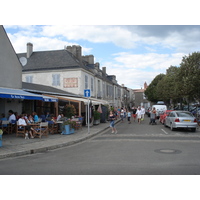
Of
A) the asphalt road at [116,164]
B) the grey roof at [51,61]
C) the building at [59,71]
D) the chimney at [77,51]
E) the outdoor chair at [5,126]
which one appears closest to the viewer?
the asphalt road at [116,164]

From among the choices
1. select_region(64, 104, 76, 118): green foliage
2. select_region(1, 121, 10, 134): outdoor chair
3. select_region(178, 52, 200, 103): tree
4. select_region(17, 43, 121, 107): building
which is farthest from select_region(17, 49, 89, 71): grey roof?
select_region(1, 121, 10, 134): outdoor chair

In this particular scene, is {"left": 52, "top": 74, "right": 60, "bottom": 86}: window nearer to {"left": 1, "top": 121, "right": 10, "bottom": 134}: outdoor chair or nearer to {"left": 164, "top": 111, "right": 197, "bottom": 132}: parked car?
{"left": 1, "top": 121, "right": 10, "bottom": 134}: outdoor chair

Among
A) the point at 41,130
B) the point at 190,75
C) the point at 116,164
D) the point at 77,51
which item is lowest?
the point at 116,164

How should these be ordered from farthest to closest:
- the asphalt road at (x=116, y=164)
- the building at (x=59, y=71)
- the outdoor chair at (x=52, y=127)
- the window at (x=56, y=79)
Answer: the window at (x=56, y=79) → the building at (x=59, y=71) → the outdoor chair at (x=52, y=127) → the asphalt road at (x=116, y=164)

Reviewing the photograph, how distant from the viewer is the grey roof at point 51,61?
26.8 metres

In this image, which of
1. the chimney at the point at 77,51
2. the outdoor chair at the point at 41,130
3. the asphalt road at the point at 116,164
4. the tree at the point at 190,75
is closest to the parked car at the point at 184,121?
the asphalt road at the point at 116,164

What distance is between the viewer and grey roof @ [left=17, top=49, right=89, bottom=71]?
87.8 feet

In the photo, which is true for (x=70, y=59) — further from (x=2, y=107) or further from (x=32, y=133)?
(x=32, y=133)

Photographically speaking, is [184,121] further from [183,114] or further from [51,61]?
[51,61]

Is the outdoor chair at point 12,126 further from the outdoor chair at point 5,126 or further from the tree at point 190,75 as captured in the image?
the tree at point 190,75

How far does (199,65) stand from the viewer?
66.8 feet

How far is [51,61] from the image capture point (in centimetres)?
2786

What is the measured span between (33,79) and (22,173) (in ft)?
76.8

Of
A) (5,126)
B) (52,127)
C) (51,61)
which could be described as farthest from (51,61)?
(5,126)
